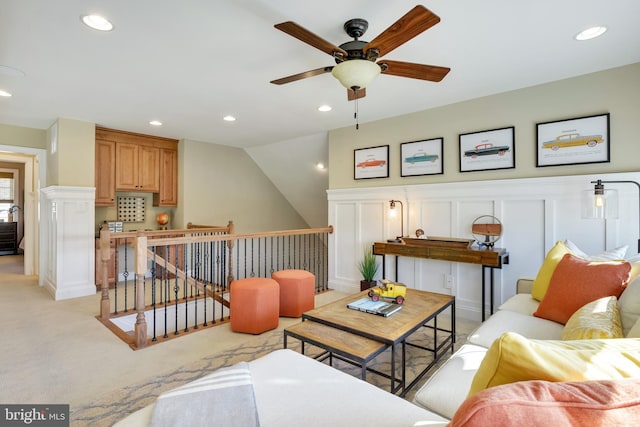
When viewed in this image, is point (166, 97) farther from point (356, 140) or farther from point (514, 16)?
point (514, 16)

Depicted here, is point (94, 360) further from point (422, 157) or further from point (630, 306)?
point (422, 157)

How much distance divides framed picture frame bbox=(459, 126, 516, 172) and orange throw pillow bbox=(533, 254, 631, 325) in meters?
1.47

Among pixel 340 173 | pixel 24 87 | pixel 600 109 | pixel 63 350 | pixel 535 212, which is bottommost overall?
pixel 63 350

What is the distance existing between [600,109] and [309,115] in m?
2.92

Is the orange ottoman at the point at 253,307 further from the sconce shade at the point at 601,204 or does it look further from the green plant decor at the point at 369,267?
the sconce shade at the point at 601,204

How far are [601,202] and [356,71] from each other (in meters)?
2.22

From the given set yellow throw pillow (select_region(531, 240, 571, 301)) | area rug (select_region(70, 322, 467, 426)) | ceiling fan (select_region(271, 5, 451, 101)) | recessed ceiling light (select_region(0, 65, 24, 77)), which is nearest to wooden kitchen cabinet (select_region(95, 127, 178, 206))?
recessed ceiling light (select_region(0, 65, 24, 77))

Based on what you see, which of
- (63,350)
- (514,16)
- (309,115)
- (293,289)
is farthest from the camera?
(309,115)

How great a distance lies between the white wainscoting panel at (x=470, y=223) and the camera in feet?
8.99

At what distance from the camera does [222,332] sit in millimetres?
2988

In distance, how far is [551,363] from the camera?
620 mm

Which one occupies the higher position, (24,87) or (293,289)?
(24,87)

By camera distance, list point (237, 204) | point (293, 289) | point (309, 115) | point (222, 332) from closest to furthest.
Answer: point (222, 332) → point (293, 289) → point (309, 115) → point (237, 204)

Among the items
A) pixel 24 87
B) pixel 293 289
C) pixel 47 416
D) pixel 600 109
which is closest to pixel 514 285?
pixel 600 109
